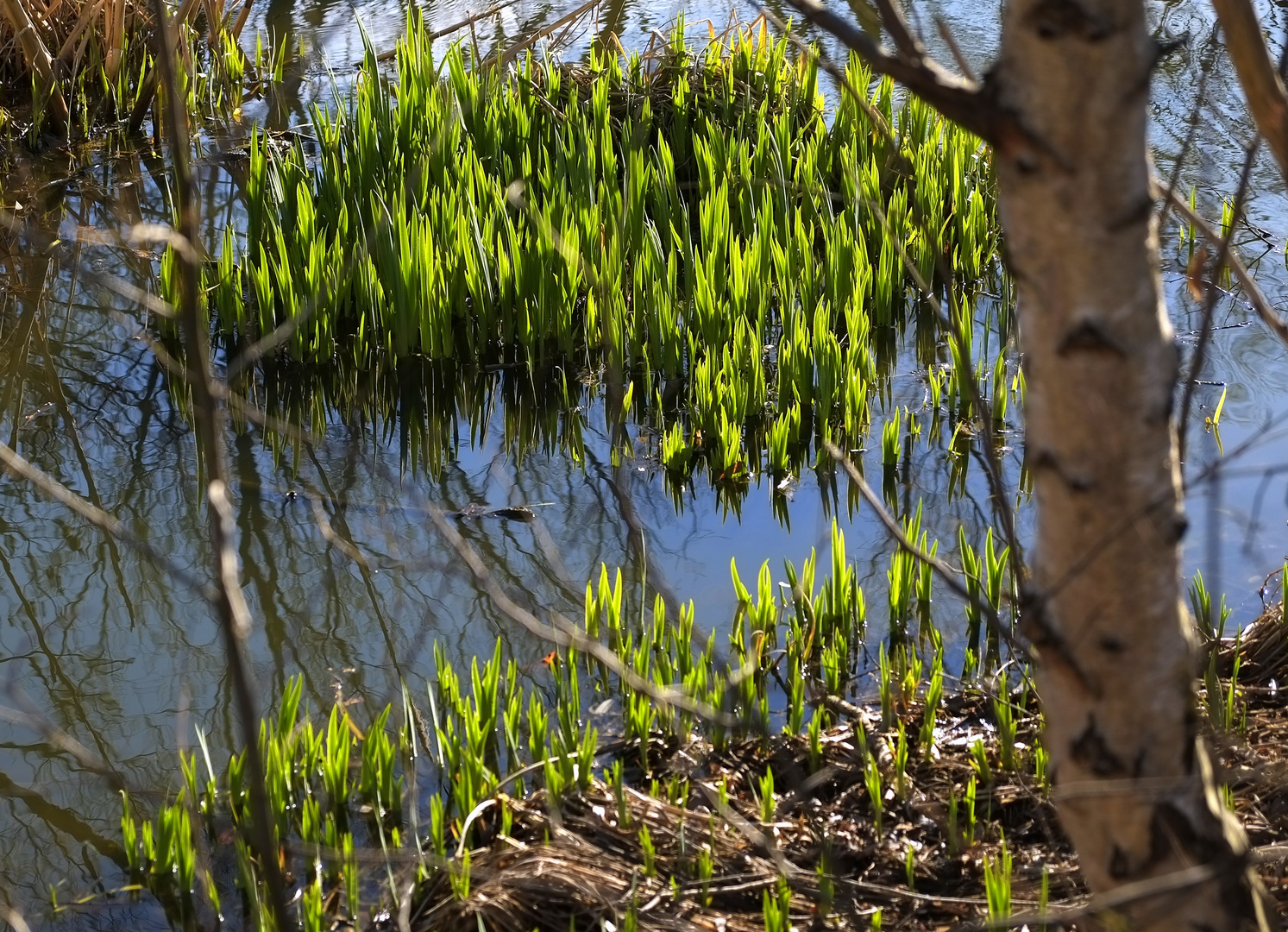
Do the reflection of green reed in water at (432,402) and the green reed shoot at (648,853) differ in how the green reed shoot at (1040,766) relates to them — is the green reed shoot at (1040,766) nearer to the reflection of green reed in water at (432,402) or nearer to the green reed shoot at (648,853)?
the green reed shoot at (648,853)

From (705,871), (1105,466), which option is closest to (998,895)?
(705,871)

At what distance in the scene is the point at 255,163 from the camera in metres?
3.82

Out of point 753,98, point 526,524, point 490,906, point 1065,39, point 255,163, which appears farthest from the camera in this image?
point 753,98

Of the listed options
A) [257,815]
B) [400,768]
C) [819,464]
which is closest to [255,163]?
[819,464]

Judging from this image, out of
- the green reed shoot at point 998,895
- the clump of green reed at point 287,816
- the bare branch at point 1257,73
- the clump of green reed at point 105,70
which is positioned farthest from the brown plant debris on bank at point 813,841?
the clump of green reed at point 105,70

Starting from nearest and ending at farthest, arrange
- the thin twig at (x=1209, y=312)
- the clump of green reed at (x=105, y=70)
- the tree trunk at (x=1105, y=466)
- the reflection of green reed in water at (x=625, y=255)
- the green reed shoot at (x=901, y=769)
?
the tree trunk at (x=1105, y=466), the thin twig at (x=1209, y=312), the green reed shoot at (x=901, y=769), the reflection of green reed in water at (x=625, y=255), the clump of green reed at (x=105, y=70)

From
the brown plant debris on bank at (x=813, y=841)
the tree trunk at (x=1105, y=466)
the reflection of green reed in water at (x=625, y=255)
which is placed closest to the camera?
the tree trunk at (x=1105, y=466)

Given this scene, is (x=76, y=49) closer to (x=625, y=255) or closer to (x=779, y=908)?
(x=625, y=255)

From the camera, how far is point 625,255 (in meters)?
3.72

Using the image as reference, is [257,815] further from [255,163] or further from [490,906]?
[255,163]

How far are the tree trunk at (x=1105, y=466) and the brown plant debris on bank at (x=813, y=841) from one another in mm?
525

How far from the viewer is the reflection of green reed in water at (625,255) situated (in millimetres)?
3225

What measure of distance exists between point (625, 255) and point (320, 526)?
205 centimetres

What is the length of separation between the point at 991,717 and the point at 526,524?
3.85ft
